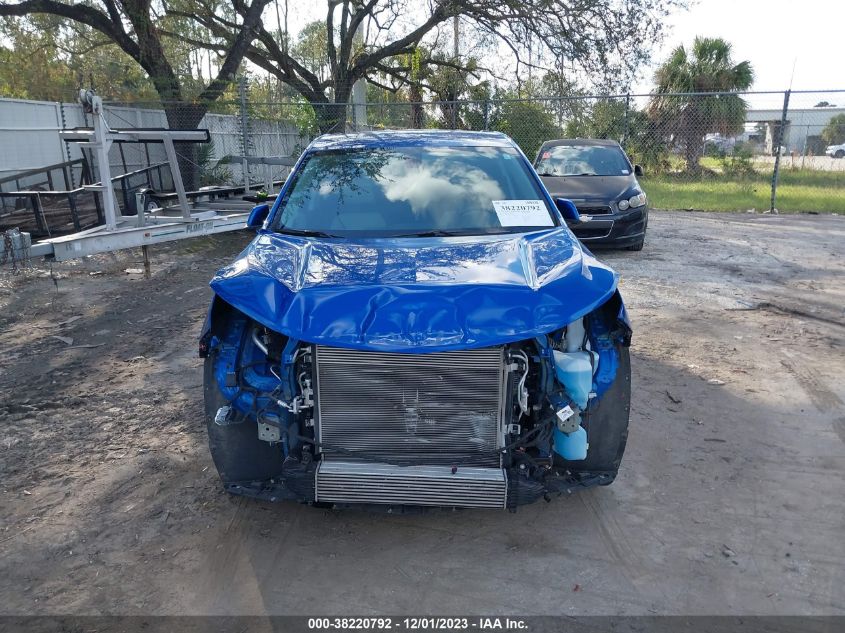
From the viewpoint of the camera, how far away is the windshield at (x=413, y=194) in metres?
4.01

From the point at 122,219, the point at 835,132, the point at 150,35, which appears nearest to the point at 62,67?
the point at 150,35

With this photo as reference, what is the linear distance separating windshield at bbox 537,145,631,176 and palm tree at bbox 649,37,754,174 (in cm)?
935

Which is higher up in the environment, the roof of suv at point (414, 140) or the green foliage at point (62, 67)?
the green foliage at point (62, 67)

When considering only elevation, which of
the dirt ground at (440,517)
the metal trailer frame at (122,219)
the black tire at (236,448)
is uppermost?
the metal trailer frame at (122,219)

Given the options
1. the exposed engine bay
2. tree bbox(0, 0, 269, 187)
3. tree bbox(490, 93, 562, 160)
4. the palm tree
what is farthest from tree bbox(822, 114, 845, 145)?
the exposed engine bay

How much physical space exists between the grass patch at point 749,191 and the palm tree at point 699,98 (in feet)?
4.04

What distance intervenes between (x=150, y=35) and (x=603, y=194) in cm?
1050

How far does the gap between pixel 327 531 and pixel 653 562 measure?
1.54 metres

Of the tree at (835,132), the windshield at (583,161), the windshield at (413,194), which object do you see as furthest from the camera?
the tree at (835,132)

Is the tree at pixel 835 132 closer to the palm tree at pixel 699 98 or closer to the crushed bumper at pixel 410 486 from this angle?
the palm tree at pixel 699 98

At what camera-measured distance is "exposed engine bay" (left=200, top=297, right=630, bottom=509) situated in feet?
9.45

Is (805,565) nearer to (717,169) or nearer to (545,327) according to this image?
(545,327)

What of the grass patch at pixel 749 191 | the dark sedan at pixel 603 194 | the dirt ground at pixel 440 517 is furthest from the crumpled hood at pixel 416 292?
the grass patch at pixel 749 191

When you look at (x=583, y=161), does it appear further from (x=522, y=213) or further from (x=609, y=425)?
(x=609, y=425)
